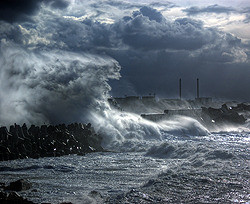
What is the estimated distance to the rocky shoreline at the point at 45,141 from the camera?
14.0m

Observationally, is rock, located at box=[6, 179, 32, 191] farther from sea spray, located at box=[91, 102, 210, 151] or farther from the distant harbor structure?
the distant harbor structure

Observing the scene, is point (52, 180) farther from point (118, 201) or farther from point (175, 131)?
point (175, 131)

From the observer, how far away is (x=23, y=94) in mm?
20438

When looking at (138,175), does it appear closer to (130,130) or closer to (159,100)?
(130,130)

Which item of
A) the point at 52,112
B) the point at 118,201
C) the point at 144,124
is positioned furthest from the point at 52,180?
the point at 144,124

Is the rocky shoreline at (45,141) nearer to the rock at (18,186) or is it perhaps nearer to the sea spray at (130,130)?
the sea spray at (130,130)

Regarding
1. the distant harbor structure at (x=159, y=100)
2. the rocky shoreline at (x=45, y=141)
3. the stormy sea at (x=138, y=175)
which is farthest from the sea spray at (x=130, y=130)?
the distant harbor structure at (x=159, y=100)

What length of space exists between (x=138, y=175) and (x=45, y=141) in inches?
224

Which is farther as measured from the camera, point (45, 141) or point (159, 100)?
point (159, 100)

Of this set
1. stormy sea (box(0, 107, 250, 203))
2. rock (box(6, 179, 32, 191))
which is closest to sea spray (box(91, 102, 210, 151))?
stormy sea (box(0, 107, 250, 203))

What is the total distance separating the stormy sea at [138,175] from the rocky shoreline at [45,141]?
20.6 inches

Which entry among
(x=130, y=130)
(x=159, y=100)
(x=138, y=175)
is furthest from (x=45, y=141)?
(x=159, y=100)

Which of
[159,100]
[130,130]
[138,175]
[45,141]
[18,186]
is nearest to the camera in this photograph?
[18,186]

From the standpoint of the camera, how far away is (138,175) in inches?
422
